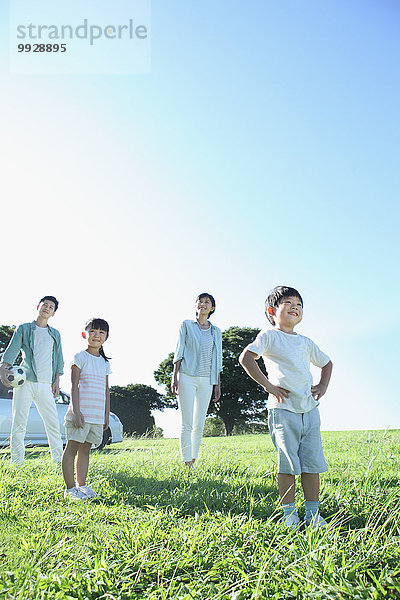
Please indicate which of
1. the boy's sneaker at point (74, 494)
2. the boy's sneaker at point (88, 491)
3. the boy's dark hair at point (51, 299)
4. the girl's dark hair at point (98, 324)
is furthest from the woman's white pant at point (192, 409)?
the boy's dark hair at point (51, 299)

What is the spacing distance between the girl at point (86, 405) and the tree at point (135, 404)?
74.4ft

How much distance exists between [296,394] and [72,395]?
224cm

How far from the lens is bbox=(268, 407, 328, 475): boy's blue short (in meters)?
3.27

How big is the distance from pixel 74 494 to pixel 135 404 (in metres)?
24.7

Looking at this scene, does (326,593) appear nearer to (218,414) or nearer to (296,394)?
(296,394)

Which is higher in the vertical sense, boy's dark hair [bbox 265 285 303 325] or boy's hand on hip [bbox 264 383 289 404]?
boy's dark hair [bbox 265 285 303 325]

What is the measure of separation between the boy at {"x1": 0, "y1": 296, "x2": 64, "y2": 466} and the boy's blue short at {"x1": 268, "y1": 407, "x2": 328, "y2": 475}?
3.90 metres

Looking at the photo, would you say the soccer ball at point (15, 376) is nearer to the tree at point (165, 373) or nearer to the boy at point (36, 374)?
the boy at point (36, 374)

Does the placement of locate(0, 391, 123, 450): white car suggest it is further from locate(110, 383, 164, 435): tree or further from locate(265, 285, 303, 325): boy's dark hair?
locate(110, 383, 164, 435): tree

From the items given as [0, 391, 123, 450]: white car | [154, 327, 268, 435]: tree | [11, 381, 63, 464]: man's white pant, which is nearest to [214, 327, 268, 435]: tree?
[154, 327, 268, 435]: tree

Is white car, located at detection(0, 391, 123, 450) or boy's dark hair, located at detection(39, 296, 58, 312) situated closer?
boy's dark hair, located at detection(39, 296, 58, 312)

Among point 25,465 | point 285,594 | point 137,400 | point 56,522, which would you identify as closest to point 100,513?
point 56,522

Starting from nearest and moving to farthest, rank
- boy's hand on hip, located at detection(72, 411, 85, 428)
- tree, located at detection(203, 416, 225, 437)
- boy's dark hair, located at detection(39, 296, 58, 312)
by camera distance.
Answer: boy's hand on hip, located at detection(72, 411, 85, 428) < boy's dark hair, located at detection(39, 296, 58, 312) < tree, located at detection(203, 416, 225, 437)

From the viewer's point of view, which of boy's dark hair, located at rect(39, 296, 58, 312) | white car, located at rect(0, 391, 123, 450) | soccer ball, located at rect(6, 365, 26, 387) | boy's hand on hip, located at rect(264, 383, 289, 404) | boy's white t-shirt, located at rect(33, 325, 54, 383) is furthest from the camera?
white car, located at rect(0, 391, 123, 450)
